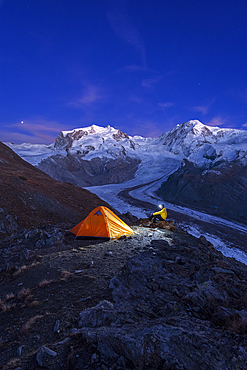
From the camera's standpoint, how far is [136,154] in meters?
134

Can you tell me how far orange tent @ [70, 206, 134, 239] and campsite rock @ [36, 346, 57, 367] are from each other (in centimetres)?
790

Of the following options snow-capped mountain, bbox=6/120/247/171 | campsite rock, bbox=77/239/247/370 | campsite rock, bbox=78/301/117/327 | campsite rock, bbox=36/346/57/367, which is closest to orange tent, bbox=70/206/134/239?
campsite rock, bbox=77/239/247/370

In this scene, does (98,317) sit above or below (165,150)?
below

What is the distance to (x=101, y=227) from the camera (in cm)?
1165

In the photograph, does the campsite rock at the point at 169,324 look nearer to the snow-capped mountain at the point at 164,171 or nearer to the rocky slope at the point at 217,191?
the rocky slope at the point at 217,191

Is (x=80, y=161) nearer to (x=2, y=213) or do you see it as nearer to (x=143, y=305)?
(x=2, y=213)

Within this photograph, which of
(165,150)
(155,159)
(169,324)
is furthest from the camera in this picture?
(165,150)

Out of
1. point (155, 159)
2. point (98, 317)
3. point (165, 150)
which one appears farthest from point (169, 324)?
point (165, 150)

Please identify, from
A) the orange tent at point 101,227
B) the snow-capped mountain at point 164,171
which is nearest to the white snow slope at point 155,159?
the snow-capped mountain at point 164,171

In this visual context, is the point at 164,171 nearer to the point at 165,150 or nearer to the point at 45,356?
the point at 165,150


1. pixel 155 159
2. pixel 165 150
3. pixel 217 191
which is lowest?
pixel 217 191

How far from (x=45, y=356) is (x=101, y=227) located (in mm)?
8417

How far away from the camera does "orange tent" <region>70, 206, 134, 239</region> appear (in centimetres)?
1140

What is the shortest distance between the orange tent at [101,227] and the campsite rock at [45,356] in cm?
790
